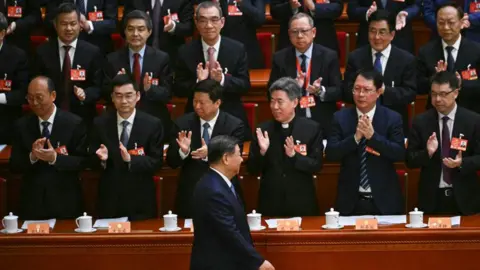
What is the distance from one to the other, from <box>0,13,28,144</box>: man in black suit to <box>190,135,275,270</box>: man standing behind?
7.57 feet

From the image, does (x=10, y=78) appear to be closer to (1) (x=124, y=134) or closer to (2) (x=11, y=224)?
(1) (x=124, y=134)

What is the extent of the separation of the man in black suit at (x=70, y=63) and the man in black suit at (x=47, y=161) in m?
0.47

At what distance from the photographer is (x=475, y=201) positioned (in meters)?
5.61

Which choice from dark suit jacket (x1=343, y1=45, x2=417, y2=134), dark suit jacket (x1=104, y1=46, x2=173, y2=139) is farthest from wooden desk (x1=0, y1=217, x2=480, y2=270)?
dark suit jacket (x1=104, y1=46, x2=173, y2=139)

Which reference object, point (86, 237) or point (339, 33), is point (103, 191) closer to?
point (86, 237)

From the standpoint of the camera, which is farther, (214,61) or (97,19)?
(97,19)

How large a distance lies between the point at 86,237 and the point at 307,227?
3.81 feet

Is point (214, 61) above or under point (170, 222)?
above

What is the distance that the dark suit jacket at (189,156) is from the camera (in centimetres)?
575

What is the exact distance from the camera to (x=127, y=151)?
5699 millimetres

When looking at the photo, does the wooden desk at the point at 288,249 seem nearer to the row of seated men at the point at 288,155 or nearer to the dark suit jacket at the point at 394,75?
the row of seated men at the point at 288,155

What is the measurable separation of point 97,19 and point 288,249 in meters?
2.60

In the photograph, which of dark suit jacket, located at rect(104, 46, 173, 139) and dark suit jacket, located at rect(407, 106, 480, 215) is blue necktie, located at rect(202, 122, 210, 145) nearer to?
dark suit jacket, located at rect(104, 46, 173, 139)

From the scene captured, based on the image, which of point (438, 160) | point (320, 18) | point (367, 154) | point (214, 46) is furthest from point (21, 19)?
point (438, 160)
